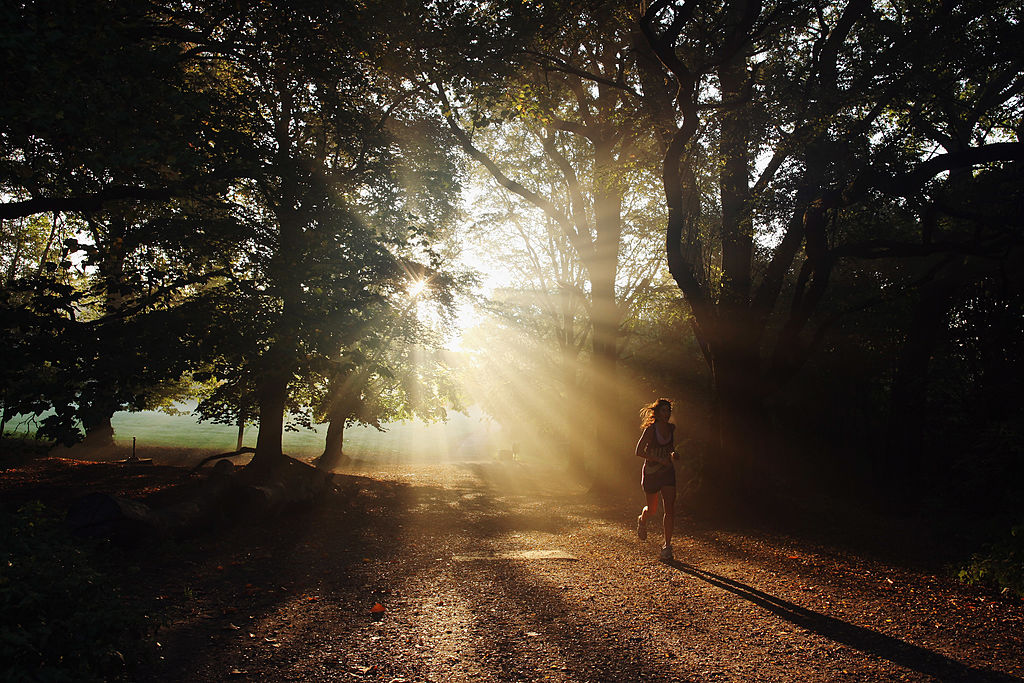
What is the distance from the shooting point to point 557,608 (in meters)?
→ 5.20

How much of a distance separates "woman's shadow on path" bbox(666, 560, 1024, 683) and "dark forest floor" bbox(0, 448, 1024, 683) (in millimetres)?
18

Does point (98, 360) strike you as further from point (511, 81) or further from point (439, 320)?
point (511, 81)

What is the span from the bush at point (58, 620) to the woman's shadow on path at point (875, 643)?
16.4ft

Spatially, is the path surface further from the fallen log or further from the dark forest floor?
the fallen log

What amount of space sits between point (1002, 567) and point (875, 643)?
8.93 ft

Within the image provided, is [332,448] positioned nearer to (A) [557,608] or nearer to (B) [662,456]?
(B) [662,456]

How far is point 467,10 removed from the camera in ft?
33.3

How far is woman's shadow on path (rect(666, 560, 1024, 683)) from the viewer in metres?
3.84

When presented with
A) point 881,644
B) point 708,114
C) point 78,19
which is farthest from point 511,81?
point 881,644

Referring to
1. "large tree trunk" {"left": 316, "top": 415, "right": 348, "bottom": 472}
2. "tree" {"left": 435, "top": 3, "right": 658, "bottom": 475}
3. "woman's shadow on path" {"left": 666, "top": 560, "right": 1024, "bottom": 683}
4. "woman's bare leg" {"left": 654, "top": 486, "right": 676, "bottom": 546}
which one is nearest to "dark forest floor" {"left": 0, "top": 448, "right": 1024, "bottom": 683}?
"woman's shadow on path" {"left": 666, "top": 560, "right": 1024, "bottom": 683}

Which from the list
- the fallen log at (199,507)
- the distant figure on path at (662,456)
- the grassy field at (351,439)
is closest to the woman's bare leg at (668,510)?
the distant figure on path at (662,456)

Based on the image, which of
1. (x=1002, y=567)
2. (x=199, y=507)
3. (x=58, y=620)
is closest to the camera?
(x=58, y=620)

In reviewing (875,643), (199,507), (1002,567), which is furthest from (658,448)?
(199,507)

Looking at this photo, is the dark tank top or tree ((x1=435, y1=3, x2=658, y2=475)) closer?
the dark tank top
